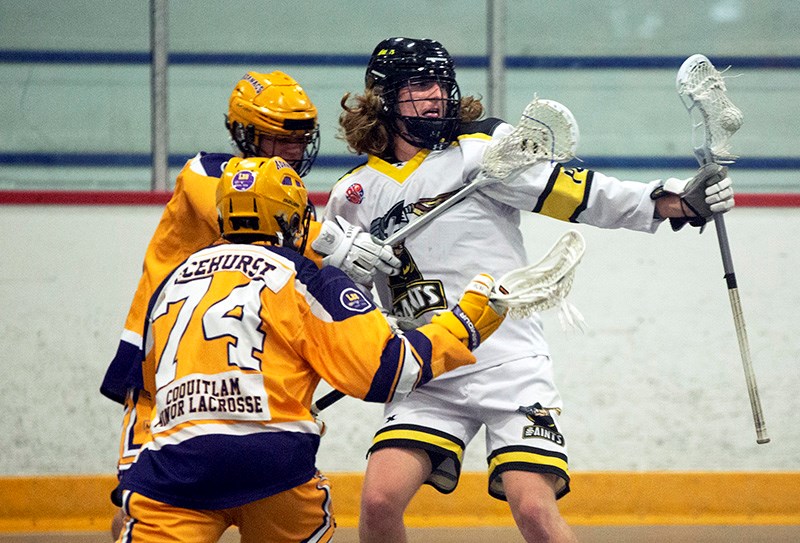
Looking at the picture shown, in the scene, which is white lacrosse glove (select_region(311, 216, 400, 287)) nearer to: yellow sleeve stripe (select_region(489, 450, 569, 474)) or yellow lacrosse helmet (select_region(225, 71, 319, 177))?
yellow lacrosse helmet (select_region(225, 71, 319, 177))

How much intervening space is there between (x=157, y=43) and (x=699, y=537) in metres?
2.26

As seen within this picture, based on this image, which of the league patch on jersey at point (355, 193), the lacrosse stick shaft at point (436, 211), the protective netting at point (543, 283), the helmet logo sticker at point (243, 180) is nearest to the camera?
the helmet logo sticker at point (243, 180)

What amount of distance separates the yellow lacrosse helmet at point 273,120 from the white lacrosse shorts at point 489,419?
54 centimetres

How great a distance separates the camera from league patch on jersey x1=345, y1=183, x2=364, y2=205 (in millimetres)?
2471

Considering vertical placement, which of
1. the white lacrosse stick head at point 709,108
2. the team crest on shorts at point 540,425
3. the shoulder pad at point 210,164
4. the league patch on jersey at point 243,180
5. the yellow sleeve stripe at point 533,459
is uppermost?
the white lacrosse stick head at point 709,108

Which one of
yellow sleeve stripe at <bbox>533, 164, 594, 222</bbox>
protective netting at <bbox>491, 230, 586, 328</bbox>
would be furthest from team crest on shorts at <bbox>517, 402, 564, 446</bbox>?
yellow sleeve stripe at <bbox>533, 164, 594, 222</bbox>

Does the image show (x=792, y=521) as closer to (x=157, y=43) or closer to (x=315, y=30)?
(x=315, y=30)

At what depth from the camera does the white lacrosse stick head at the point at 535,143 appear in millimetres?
2311

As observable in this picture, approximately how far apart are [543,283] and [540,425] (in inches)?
13.8

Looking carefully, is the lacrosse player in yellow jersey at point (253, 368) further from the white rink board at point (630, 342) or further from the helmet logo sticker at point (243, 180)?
the white rink board at point (630, 342)

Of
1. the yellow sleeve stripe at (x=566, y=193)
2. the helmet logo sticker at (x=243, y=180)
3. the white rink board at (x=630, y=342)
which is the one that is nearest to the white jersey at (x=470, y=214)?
the yellow sleeve stripe at (x=566, y=193)

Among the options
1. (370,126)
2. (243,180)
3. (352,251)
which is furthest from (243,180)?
(370,126)

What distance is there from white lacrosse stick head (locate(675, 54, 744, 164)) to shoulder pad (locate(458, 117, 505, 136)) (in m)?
0.39

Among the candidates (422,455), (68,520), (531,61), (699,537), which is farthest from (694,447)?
(68,520)
